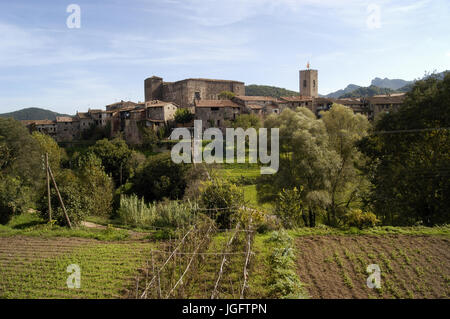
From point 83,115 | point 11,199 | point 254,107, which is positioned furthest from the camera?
point 83,115

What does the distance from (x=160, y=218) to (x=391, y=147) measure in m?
12.7

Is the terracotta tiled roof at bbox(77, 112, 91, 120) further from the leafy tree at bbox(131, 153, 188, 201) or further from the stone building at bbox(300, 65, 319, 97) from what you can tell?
the stone building at bbox(300, 65, 319, 97)

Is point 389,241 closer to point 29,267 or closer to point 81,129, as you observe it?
point 29,267

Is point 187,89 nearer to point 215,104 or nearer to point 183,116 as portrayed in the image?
point 215,104

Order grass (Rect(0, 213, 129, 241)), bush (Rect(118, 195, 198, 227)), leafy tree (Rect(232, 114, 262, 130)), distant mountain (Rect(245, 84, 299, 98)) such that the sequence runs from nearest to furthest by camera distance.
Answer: grass (Rect(0, 213, 129, 241)) → bush (Rect(118, 195, 198, 227)) → leafy tree (Rect(232, 114, 262, 130)) → distant mountain (Rect(245, 84, 299, 98))

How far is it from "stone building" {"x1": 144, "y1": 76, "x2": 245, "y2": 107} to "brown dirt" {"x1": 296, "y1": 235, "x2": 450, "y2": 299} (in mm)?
59734

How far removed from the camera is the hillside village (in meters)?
49.8

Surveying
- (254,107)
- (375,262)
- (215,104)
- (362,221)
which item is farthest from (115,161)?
(375,262)

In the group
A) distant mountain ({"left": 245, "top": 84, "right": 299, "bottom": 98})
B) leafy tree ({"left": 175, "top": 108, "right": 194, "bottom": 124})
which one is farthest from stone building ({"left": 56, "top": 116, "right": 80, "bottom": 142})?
distant mountain ({"left": 245, "top": 84, "right": 299, "bottom": 98})

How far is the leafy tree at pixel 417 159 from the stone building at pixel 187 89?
183ft

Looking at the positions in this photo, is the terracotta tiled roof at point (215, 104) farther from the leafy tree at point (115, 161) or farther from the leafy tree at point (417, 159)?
the leafy tree at point (417, 159)

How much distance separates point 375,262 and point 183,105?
200 ft

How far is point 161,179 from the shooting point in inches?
1092

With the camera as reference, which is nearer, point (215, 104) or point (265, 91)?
point (215, 104)
